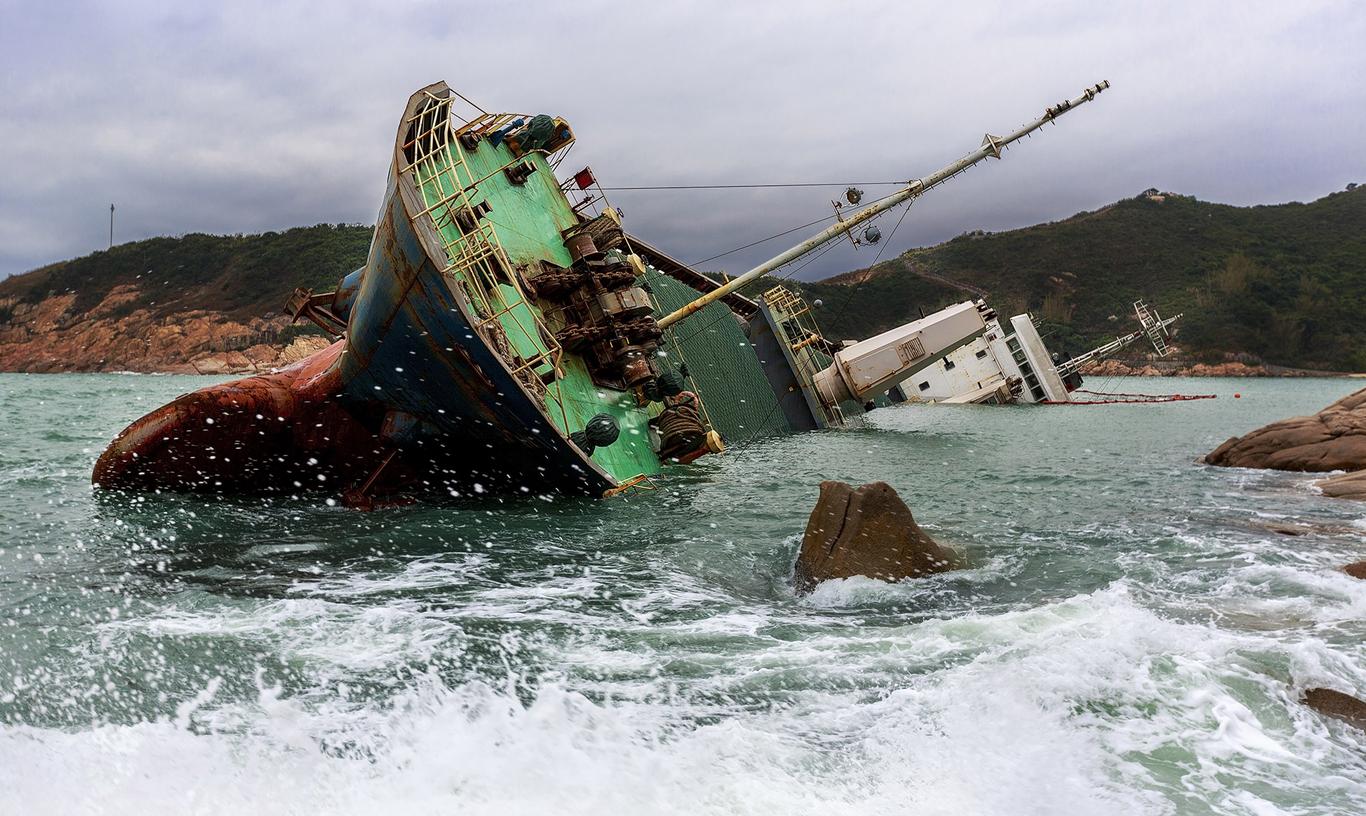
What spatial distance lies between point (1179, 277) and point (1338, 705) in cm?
11844

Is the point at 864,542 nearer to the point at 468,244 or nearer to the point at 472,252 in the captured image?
the point at 472,252

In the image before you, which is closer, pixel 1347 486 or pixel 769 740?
pixel 769 740

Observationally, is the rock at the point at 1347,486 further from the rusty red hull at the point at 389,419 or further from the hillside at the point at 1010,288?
the hillside at the point at 1010,288

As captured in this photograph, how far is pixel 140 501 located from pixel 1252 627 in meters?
13.5

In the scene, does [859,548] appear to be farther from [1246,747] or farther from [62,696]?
[62,696]

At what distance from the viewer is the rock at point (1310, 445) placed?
16.7 m

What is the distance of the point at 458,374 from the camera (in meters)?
12.0

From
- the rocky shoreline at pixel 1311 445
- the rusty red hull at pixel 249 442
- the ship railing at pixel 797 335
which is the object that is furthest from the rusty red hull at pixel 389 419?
the ship railing at pixel 797 335

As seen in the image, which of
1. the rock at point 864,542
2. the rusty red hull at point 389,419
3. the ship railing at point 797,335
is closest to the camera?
the rock at point 864,542

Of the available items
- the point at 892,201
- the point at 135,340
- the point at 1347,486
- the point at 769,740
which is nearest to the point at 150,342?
the point at 135,340

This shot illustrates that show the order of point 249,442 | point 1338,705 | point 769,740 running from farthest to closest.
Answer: point 249,442 < point 1338,705 < point 769,740

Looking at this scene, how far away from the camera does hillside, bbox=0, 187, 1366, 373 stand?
307 ft

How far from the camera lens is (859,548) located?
8.74m

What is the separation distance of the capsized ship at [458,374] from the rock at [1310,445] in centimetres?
1123
